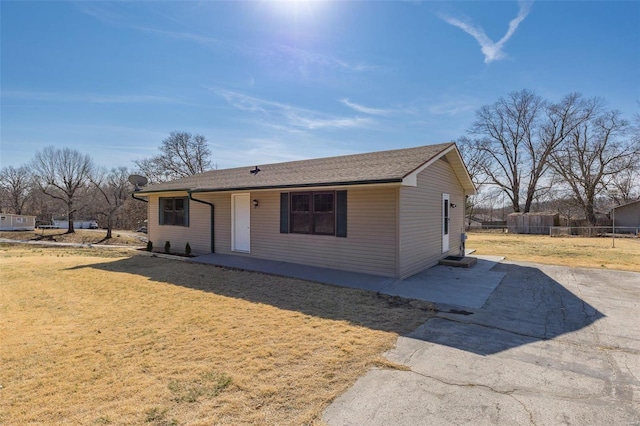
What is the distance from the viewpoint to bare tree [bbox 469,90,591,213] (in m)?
30.2

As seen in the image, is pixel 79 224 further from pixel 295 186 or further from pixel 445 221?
pixel 445 221

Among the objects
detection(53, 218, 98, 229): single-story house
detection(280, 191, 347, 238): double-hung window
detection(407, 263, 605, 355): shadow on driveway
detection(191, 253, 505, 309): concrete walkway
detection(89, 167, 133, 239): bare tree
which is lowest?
detection(407, 263, 605, 355): shadow on driveway

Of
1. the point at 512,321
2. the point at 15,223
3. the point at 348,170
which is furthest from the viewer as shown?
the point at 15,223

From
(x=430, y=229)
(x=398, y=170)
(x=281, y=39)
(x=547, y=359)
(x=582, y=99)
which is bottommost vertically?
(x=547, y=359)

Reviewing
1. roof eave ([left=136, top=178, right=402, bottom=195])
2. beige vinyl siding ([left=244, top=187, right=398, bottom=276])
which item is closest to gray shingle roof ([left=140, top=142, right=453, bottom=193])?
roof eave ([left=136, top=178, right=402, bottom=195])

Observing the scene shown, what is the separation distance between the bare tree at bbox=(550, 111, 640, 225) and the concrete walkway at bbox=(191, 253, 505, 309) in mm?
26702

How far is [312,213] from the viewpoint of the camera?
27.7ft

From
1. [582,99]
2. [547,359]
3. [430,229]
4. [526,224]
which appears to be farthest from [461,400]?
[582,99]

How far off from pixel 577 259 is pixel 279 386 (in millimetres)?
12030

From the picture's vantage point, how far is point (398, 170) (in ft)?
22.8

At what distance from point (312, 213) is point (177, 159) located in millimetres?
28704

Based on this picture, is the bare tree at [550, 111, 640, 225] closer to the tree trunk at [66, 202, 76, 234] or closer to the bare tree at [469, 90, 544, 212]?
the bare tree at [469, 90, 544, 212]

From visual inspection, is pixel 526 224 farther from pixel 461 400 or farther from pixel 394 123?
pixel 461 400

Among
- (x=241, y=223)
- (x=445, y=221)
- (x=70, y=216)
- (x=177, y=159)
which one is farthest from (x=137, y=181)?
(x=177, y=159)
